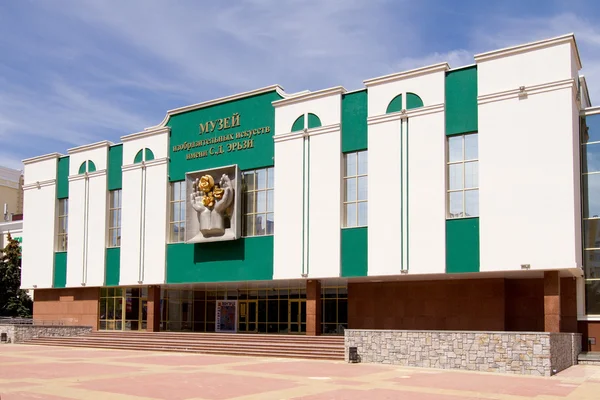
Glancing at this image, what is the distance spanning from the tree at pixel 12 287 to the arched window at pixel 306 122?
106 feet

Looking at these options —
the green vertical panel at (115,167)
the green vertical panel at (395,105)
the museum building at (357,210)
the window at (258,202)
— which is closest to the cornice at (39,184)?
the museum building at (357,210)

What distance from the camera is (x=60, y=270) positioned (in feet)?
160

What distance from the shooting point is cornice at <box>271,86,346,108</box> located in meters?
36.6

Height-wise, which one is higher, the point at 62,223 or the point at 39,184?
the point at 39,184

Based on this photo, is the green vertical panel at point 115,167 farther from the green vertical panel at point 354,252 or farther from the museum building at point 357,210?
the green vertical panel at point 354,252

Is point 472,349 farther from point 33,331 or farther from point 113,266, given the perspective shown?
point 33,331

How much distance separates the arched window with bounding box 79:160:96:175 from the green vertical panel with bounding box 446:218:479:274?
25.9m

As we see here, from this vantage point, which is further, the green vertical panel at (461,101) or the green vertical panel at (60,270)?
the green vertical panel at (60,270)

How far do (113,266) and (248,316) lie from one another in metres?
9.25

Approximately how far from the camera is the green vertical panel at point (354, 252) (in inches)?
1377

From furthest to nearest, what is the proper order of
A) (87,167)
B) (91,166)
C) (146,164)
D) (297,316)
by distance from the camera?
(87,167)
(91,166)
(146,164)
(297,316)

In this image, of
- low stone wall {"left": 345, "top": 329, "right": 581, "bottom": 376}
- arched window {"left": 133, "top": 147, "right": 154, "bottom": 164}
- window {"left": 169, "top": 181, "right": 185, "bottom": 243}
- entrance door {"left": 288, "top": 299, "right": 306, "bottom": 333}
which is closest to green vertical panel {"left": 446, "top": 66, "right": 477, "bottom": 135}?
low stone wall {"left": 345, "top": 329, "right": 581, "bottom": 376}

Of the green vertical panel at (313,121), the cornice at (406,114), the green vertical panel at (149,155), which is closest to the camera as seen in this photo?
the cornice at (406,114)

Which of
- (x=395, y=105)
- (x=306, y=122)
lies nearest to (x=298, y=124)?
(x=306, y=122)
